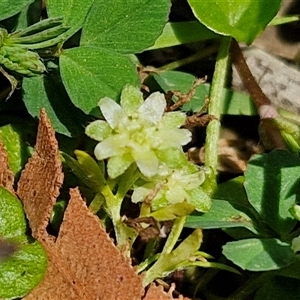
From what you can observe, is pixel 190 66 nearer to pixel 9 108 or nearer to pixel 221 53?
pixel 221 53

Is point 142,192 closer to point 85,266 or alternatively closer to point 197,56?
point 85,266

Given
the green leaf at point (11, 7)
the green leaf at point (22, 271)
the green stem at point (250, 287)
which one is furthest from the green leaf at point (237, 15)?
the green leaf at point (22, 271)

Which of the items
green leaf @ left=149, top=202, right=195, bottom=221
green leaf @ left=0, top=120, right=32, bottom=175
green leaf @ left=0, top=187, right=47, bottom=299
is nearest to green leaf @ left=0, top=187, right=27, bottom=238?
green leaf @ left=0, top=187, right=47, bottom=299

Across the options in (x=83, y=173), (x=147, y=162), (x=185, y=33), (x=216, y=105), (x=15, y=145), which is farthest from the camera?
(x=185, y=33)

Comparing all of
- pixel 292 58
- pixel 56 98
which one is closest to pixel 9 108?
pixel 56 98

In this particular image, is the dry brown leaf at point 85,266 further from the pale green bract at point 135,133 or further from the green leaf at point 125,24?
the green leaf at point 125,24

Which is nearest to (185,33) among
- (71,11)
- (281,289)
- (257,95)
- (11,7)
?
(257,95)

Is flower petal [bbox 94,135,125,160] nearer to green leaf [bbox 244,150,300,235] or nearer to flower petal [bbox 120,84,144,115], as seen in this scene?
flower petal [bbox 120,84,144,115]
